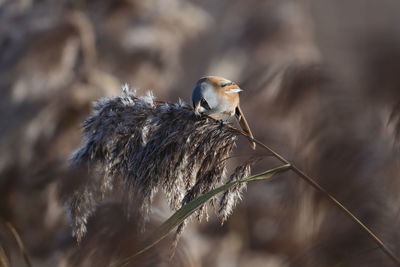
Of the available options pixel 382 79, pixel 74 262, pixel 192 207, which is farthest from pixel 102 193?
pixel 382 79

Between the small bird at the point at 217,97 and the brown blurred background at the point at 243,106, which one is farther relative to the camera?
the small bird at the point at 217,97

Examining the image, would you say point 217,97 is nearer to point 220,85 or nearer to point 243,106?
point 220,85

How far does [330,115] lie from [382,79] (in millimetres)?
298

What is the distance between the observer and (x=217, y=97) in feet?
5.02

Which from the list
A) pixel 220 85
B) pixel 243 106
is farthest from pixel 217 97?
pixel 243 106

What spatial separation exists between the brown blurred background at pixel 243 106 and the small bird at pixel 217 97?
88 mm

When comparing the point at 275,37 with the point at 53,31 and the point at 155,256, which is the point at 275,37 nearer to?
the point at 53,31

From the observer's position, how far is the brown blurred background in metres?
0.91

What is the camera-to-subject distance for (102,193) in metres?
1.18

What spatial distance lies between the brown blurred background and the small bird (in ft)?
0.29

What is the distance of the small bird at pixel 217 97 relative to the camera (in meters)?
1.52

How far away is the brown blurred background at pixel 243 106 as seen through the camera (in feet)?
2.97

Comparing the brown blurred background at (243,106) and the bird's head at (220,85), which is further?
the bird's head at (220,85)

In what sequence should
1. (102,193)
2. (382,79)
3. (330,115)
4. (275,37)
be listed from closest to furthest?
1. (382,79)
2. (330,115)
3. (102,193)
4. (275,37)
